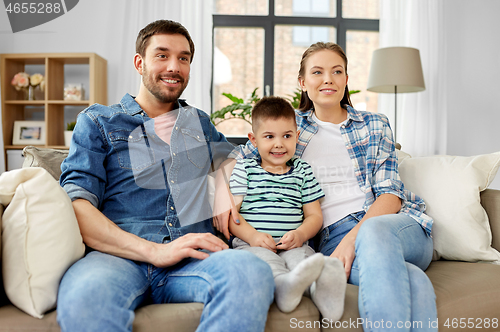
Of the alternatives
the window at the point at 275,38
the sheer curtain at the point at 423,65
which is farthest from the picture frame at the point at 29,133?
the sheer curtain at the point at 423,65

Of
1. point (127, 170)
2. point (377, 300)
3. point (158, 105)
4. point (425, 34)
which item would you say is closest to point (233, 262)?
point (377, 300)

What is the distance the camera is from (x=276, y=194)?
1.33 m

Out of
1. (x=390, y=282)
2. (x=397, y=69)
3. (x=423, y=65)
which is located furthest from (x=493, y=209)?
(x=423, y=65)

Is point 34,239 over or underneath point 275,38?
underneath

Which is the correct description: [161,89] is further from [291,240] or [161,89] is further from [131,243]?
[291,240]

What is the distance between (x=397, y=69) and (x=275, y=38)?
4.29 feet

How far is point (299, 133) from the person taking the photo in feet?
4.94

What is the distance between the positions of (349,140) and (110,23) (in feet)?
9.55

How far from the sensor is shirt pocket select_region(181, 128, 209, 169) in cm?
133

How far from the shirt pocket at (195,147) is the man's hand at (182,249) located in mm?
340

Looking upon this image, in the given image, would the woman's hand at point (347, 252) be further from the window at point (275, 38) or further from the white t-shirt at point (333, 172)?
the window at point (275, 38)

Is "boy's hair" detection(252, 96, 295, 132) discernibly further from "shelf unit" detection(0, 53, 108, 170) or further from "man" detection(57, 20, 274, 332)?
"shelf unit" detection(0, 53, 108, 170)

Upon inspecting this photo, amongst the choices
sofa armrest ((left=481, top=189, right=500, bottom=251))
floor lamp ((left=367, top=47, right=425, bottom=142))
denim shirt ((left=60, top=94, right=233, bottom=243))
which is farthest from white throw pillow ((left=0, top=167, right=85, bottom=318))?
floor lamp ((left=367, top=47, right=425, bottom=142))

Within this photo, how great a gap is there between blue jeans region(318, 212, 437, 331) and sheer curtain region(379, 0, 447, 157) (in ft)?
9.01
